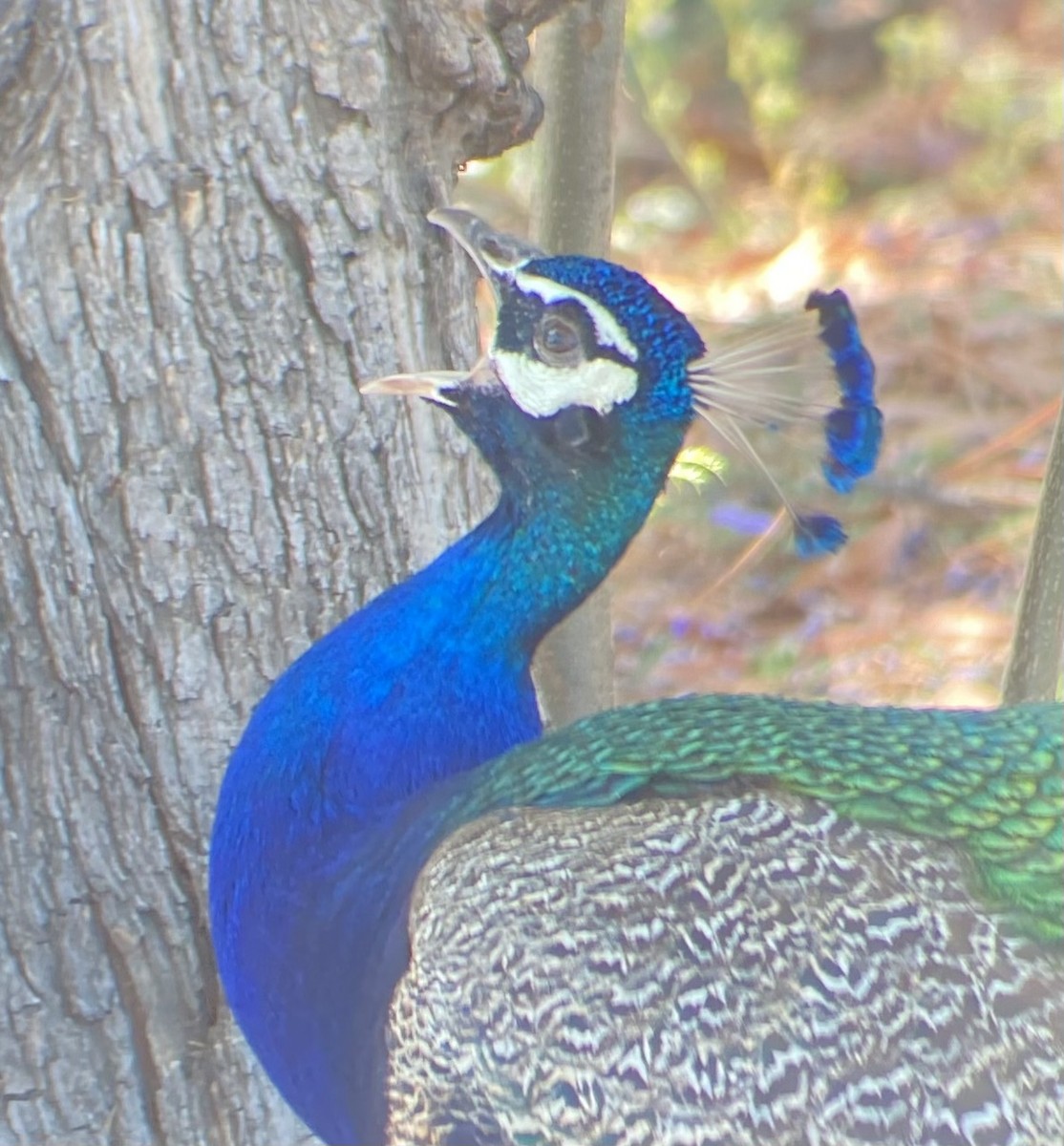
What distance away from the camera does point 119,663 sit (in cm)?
191

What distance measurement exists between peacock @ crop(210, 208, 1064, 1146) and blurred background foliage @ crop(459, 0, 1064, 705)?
0.26 meters

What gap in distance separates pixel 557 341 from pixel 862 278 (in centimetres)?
377

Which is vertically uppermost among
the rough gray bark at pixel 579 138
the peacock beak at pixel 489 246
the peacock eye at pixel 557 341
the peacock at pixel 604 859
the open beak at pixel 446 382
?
the rough gray bark at pixel 579 138

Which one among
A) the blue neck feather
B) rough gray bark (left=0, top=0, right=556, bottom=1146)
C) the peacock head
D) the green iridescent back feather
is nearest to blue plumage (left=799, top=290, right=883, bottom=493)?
the peacock head

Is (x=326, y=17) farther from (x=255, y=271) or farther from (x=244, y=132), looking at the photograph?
(x=255, y=271)

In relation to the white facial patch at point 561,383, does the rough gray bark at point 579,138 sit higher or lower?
higher

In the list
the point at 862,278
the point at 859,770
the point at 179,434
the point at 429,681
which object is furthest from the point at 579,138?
the point at 862,278

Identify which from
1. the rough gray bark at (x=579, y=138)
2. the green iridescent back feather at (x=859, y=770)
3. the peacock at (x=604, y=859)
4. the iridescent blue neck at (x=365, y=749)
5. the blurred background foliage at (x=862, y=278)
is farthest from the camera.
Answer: the blurred background foliage at (x=862, y=278)

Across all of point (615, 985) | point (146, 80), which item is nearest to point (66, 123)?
point (146, 80)

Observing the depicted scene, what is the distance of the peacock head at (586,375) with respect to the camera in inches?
68.4

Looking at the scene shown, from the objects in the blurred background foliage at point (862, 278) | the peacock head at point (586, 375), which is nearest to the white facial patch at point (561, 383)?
the peacock head at point (586, 375)

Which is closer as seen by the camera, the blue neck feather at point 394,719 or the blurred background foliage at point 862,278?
the blue neck feather at point 394,719

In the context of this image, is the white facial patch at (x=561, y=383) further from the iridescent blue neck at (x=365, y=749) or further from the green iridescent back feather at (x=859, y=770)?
the green iridescent back feather at (x=859, y=770)

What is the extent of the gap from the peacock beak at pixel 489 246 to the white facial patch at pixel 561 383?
8 centimetres
